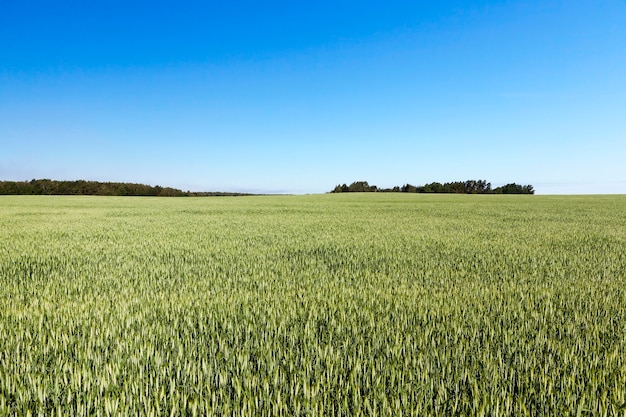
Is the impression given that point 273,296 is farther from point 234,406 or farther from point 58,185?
point 58,185

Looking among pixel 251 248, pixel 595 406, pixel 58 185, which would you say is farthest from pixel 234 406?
pixel 58 185

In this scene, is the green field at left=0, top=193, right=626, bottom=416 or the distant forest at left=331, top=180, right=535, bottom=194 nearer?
the green field at left=0, top=193, right=626, bottom=416

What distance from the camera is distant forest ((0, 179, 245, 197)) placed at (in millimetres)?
62266

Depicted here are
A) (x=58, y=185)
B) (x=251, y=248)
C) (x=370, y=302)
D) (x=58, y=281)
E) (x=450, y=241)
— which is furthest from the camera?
(x=58, y=185)

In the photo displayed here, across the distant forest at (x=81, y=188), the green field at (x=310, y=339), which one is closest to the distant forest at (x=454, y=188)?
the distant forest at (x=81, y=188)

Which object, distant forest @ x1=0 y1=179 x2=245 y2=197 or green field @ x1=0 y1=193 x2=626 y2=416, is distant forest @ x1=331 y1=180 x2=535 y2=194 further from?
green field @ x1=0 y1=193 x2=626 y2=416

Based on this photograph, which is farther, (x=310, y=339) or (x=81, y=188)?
(x=81, y=188)

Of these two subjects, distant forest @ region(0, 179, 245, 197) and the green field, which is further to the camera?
distant forest @ region(0, 179, 245, 197)

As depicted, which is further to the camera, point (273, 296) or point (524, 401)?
point (273, 296)

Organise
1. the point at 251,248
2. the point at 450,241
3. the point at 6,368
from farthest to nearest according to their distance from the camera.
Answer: the point at 450,241 < the point at 251,248 < the point at 6,368

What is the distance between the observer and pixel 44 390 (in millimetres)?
2150

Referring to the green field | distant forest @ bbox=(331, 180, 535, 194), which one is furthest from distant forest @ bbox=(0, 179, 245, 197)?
the green field

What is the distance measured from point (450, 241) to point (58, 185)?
74294mm

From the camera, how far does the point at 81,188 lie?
67250 millimetres
